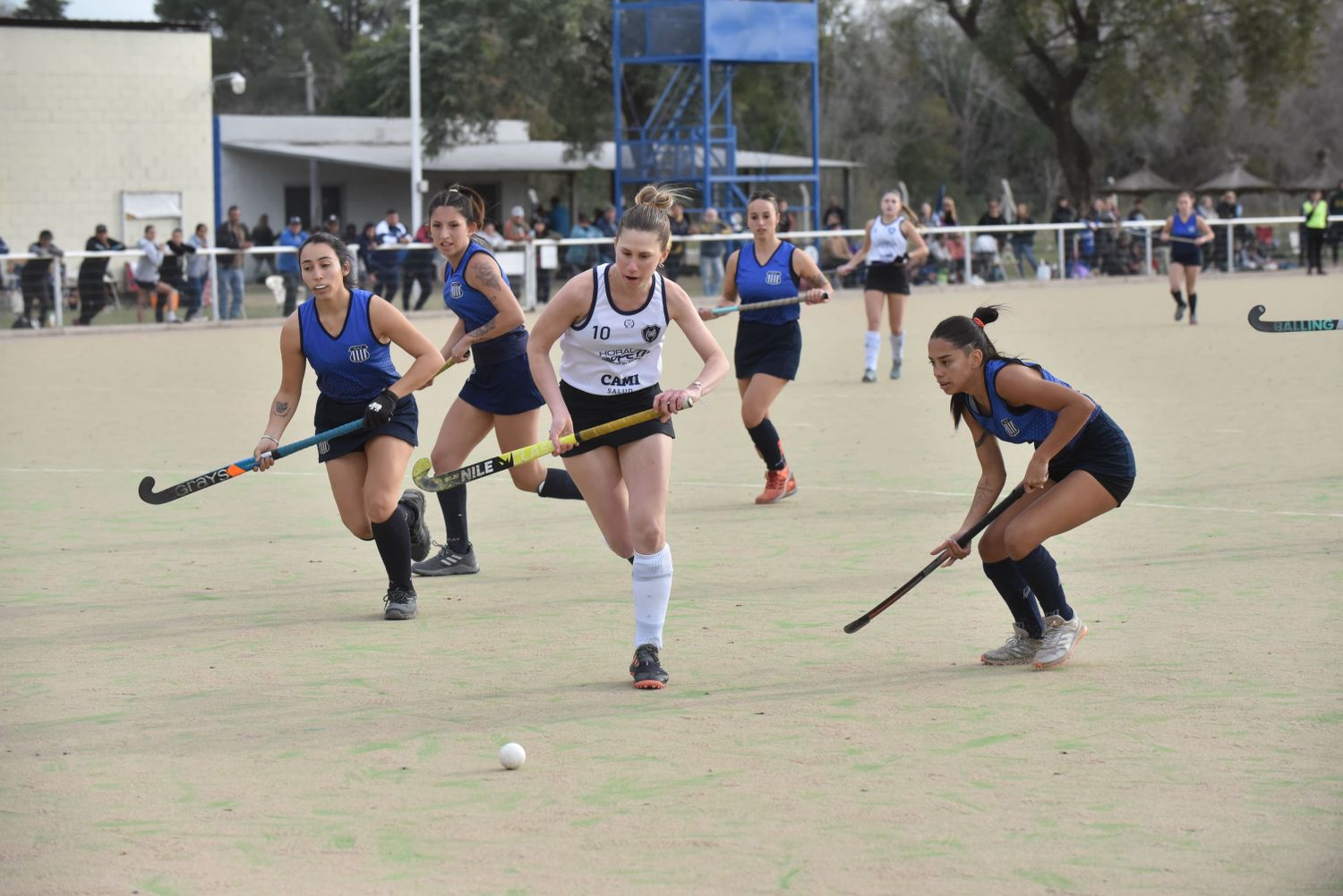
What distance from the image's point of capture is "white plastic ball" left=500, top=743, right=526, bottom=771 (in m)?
5.21

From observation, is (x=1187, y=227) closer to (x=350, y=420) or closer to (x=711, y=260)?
(x=711, y=260)

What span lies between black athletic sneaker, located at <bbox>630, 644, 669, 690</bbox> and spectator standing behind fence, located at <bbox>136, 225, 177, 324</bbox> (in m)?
20.5

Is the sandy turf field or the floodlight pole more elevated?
the floodlight pole

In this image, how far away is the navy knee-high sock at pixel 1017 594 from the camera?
6414mm

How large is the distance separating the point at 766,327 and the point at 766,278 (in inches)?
22.5

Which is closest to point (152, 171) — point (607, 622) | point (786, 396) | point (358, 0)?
point (786, 396)

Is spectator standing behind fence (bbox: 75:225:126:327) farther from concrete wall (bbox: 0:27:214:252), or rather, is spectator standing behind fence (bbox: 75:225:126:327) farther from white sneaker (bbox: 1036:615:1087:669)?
white sneaker (bbox: 1036:615:1087:669)

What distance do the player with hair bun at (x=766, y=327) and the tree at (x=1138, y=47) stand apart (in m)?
33.0

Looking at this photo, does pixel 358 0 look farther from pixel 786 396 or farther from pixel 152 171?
pixel 786 396

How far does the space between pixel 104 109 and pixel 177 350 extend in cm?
1466

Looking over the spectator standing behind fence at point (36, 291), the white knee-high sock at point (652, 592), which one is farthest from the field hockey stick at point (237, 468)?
the spectator standing behind fence at point (36, 291)

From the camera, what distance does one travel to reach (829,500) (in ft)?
33.9

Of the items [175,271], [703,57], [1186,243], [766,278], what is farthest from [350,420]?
[703,57]

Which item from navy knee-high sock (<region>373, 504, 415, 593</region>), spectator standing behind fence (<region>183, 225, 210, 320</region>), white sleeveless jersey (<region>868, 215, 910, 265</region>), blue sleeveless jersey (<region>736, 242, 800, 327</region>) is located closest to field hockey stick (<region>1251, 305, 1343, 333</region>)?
blue sleeveless jersey (<region>736, 242, 800, 327</region>)
